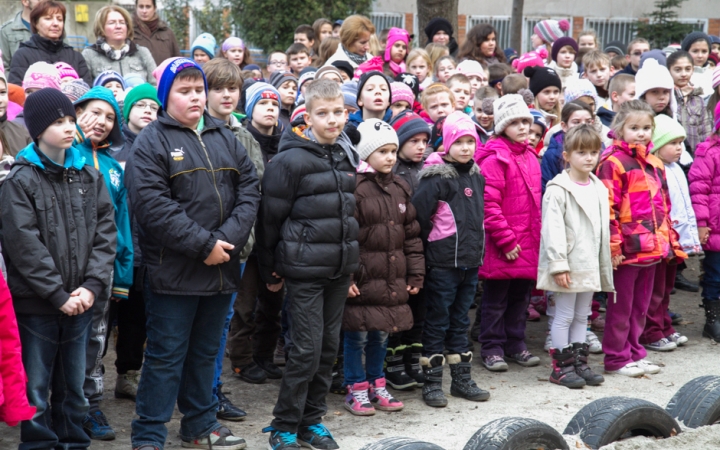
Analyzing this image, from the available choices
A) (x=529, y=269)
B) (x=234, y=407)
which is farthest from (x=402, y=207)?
(x=234, y=407)

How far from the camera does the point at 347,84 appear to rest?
7.47m

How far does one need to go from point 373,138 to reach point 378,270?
89 cm

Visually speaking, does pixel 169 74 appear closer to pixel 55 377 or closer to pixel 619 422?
pixel 55 377

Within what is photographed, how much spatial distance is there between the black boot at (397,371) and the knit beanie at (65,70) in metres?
3.67

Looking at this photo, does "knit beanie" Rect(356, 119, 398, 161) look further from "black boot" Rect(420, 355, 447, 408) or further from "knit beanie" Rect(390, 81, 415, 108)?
"black boot" Rect(420, 355, 447, 408)

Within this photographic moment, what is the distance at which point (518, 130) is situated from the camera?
21.8 feet

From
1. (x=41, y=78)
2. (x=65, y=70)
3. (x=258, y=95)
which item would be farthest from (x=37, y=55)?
(x=258, y=95)

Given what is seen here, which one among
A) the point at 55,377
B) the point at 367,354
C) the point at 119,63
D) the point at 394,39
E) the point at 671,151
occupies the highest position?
the point at 394,39

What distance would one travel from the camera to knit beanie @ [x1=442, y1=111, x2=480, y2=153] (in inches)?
238

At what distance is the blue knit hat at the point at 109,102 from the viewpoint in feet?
17.4

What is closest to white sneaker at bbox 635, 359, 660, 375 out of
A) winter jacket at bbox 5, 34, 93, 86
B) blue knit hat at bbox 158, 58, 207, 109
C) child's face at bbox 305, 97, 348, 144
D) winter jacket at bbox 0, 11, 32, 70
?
child's face at bbox 305, 97, 348, 144

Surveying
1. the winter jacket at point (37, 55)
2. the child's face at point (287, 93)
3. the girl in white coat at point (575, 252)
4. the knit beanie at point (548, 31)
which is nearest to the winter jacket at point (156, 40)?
the winter jacket at point (37, 55)

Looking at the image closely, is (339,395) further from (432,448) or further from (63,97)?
(63,97)

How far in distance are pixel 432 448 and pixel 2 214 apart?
2496mm
